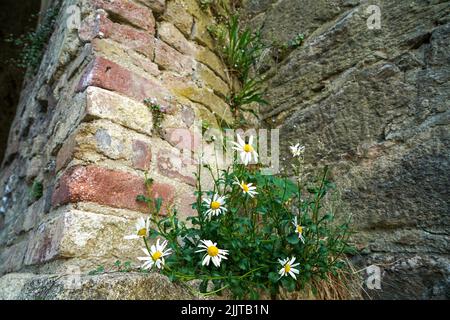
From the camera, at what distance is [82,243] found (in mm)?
1076

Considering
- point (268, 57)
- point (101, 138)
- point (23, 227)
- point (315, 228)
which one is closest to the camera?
point (315, 228)

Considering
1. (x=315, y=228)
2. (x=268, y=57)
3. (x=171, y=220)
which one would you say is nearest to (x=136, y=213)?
(x=171, y=220)

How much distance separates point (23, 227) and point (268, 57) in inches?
52.1

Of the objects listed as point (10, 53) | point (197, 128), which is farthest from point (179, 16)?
point (10, 53)

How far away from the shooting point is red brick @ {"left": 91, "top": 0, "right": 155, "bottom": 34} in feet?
4.58

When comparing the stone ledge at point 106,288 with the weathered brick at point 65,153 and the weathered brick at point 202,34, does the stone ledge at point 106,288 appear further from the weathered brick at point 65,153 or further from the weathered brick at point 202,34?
the weathered brick at point 202,34

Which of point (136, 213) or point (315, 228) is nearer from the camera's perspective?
point (315, 228)

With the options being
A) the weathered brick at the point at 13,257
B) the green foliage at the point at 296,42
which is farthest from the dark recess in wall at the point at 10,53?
the green foliage at the point at 296,42

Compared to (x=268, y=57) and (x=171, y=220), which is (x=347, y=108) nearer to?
(x=268, y=57)

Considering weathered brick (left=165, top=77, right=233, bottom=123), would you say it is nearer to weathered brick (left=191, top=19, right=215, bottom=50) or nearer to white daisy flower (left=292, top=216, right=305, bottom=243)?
weathered brick (left=191, top=19, right=215, bottom=50)

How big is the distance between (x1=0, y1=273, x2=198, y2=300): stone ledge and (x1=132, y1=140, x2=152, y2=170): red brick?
1.40 feet

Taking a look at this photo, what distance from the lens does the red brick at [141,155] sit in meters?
1.27

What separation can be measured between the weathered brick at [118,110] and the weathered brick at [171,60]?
0.84 feet
